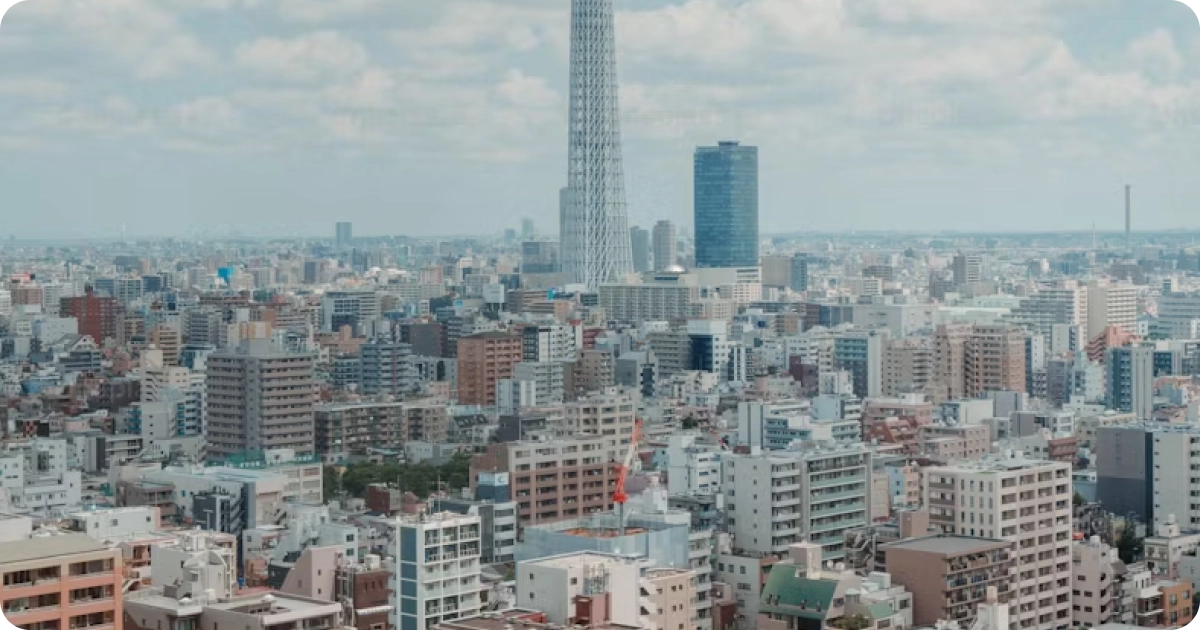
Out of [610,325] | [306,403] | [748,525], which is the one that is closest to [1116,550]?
[748,525]

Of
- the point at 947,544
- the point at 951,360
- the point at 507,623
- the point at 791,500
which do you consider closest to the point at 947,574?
the point at 947,544

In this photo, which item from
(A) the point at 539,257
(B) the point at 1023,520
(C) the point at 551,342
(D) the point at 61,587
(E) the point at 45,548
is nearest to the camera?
(D) the point at 61,587

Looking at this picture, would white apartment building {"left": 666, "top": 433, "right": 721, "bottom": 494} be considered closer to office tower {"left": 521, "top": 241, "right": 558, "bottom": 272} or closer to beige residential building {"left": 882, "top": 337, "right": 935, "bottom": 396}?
beige residential building {"left": 882, "top": 337, "right": 935, "bottom": 396}

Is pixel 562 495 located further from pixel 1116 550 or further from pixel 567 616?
pixel 567 616

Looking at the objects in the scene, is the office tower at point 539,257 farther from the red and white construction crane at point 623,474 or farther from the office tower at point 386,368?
the red and white construction crane at point 623,474

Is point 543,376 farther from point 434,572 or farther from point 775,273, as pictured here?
point 775,273
